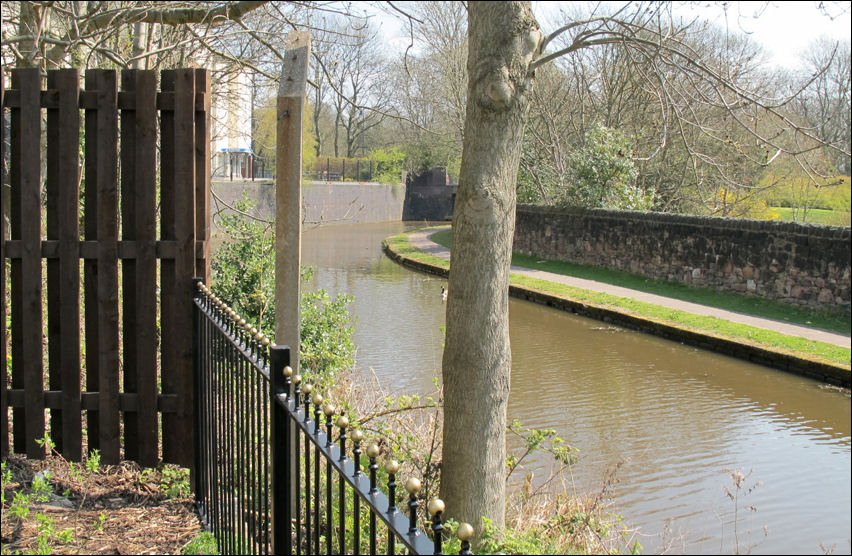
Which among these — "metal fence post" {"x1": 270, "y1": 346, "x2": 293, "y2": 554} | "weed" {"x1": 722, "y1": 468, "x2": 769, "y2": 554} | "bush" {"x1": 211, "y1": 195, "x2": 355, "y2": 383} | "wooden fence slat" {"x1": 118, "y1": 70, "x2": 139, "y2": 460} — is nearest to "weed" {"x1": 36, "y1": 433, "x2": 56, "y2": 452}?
"wooden fence slat" {"x1": 118, "y1": 70, "x2": 139, "y2": 460}

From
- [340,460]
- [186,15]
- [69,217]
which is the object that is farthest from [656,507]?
[186,15]

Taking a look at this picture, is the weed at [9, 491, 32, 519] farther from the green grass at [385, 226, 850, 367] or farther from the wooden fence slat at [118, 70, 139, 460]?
the green grass at [385, 226, 850, 367]

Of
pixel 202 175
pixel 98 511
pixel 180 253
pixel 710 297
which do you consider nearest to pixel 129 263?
pixel 180 253

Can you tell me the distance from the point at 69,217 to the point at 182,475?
1.54 metres

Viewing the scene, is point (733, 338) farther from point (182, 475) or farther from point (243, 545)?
point (243, 545)

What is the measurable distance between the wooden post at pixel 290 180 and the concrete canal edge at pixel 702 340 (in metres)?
8.34

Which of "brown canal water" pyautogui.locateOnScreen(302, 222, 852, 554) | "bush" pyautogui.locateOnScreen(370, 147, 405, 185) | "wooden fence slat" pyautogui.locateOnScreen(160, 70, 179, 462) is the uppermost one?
"bush" pyautogui.locateOnScreen(370, 147, 405, 185)

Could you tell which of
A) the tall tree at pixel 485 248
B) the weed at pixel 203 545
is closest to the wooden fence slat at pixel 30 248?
the weed at pixel 203 545

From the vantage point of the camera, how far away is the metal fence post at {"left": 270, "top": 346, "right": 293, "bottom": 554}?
271 centimetres

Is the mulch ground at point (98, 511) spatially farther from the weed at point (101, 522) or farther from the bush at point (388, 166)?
the bush at point (388, 166)

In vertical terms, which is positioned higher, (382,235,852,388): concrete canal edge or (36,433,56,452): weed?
(36,433,56,452): weed

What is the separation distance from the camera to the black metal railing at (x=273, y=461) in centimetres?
204

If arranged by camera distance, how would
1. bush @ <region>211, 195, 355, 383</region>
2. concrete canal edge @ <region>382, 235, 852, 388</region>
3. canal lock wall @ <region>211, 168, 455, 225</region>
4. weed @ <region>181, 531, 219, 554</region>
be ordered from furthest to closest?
canal lock wall @ <region>211, 168, 455, 225</region> → concrete canal edge @ <region>382, 235, 852, 388</region> → bush @ <region>211, 195, 355, 383</region> → weed @ <region>181, 531, 219, 554</region>

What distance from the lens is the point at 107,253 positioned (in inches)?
189
